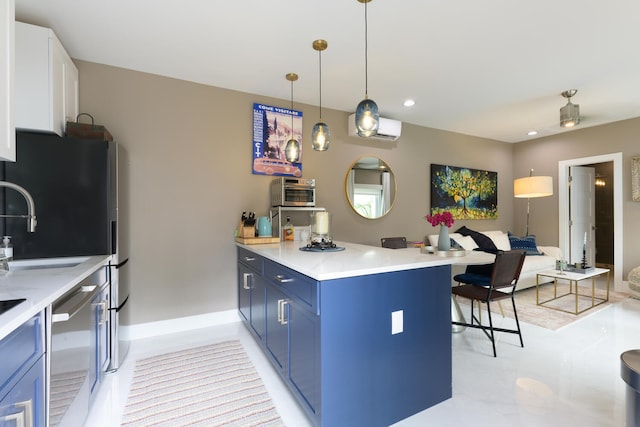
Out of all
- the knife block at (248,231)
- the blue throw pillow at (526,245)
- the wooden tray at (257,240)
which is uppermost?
the knife block at (248,231)

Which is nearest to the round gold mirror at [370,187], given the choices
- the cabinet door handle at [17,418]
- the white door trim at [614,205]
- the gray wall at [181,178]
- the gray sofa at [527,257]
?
the gray wall at [181,178]

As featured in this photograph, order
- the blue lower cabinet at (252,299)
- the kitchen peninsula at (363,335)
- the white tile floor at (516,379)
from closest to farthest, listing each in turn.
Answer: the kitchen peninsula at (363,335)
the white tile floor at (516,379)
the blue lower cabinet at (252,299)

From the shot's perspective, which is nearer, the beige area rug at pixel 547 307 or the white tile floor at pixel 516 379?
the white tile floor at pixel 516 379

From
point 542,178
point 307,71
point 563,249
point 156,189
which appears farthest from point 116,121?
point 563,249

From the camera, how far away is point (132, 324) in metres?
2.92

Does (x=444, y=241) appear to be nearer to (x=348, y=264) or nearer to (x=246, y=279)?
(x=348, y=264)

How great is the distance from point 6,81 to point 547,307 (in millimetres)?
5219

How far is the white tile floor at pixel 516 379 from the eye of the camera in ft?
5.75

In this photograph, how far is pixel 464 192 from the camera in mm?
5238

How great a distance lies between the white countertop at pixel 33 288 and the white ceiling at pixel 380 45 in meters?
1.81

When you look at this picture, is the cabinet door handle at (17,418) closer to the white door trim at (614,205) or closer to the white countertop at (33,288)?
the white countertop at (33,288)

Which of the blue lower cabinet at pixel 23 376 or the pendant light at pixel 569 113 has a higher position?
the pendant light at pixel 569 113

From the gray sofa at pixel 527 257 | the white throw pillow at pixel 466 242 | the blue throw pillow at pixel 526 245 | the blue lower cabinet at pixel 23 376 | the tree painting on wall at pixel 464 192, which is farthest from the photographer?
the tree painting on wall at pixel 464 192

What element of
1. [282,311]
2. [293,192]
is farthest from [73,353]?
[293,192]
